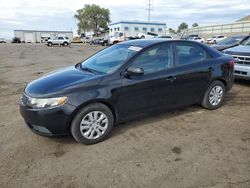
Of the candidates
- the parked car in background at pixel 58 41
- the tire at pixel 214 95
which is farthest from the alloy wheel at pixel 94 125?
the parked car in background at pixel 58 41

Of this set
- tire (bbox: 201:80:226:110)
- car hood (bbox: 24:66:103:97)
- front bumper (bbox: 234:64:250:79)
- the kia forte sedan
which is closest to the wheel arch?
the kia forte sedan

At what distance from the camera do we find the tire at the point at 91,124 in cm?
359

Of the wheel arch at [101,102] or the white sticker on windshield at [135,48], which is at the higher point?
the white sticker on windshield at [135,48]

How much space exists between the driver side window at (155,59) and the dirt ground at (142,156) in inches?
42.2

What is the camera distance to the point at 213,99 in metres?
5.23

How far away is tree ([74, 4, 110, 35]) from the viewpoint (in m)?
87.9

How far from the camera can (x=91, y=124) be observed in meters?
3.72

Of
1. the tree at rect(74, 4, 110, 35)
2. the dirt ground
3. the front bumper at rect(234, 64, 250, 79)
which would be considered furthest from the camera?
the tree at rect(74, 4, 110, 35)

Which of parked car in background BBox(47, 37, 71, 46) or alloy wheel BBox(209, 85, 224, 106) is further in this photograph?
parked car in background BBox(47, 37, 71, 46)

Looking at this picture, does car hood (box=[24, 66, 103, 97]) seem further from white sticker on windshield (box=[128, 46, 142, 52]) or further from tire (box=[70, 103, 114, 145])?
white sticker on windshield (box=[128, 46, 142, 52])

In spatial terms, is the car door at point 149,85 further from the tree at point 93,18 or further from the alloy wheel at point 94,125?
the tree at point 93,18

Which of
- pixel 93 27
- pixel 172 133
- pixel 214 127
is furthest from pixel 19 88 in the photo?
pixel 93 27

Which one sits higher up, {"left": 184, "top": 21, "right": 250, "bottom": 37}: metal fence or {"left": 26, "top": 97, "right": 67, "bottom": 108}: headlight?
{"left": 184, "top": 21, "right": 250, "bottom": 37}: metal fence

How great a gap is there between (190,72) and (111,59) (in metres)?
1.55
